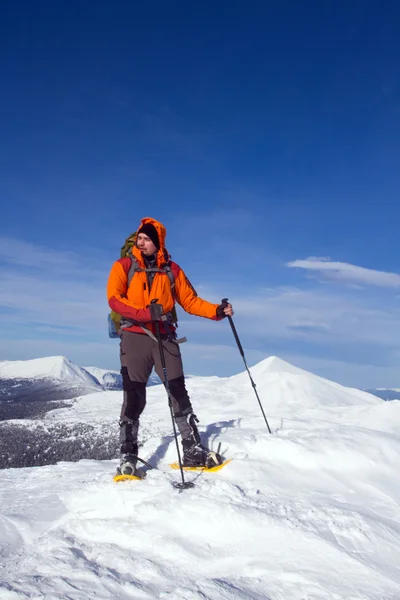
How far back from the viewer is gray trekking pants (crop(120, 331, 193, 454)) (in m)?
6.16

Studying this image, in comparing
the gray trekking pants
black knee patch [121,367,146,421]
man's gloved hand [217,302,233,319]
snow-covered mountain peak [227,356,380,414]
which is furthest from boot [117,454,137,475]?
snow-covered mountain peak [227,356,380,414]

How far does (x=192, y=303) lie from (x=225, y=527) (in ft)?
12.3

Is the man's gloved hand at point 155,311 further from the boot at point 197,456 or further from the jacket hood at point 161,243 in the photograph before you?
the boot at point 197,456

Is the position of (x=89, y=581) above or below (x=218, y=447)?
below

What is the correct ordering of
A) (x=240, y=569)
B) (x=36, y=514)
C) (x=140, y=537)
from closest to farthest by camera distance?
(x=240, y=569)
(x=140, y=537)
(x=36, y=514)

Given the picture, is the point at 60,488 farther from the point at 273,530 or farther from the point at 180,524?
the point at 273,530

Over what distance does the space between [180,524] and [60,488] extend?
213cm

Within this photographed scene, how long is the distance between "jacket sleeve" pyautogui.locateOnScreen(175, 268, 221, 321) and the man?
20cm

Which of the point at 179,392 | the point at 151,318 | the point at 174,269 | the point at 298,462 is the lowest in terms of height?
the point at 298,462

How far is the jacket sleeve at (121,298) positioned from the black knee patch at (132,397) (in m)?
0.92

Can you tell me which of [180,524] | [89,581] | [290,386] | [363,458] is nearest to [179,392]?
[180,524]

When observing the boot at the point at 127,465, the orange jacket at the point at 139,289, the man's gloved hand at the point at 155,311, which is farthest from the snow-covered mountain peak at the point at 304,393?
the man's gloved hand at the point at 155,311

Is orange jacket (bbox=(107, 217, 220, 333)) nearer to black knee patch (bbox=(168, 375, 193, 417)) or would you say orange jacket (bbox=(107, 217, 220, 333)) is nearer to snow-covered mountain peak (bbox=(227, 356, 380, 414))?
black knee patch (bbox=(168, 375, 193, 417))

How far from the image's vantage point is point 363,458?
230 inches
